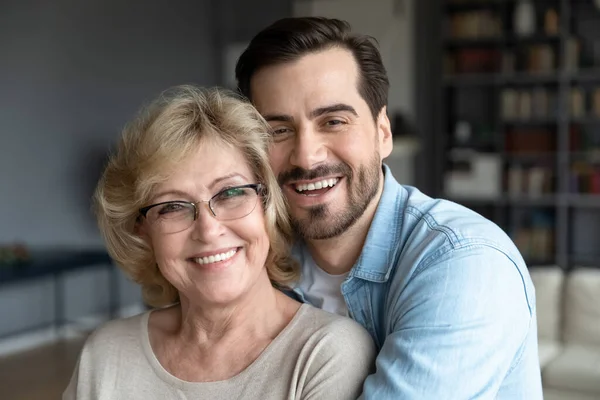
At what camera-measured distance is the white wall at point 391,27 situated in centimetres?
825

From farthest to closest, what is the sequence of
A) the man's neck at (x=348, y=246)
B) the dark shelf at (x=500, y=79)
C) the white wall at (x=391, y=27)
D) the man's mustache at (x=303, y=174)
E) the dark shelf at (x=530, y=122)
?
1. the white wall at (x=391, y=27)
2. the dark shelf at (x=530, y=122)
3. the dark shelf at (x=500, y=79)
4. the man's neck at (x=348, y=246)
5. the man's mustache at (x=303, y=174)

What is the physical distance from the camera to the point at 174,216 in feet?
4.96

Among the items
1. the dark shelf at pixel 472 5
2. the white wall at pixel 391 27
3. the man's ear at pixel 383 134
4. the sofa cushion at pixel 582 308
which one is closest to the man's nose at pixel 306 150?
the man's ear at pixel 383 134

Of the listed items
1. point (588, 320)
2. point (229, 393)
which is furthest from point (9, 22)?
point (229, 393)

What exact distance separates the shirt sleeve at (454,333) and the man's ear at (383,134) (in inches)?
21.8

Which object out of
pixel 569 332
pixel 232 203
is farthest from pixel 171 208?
pixel 569 332

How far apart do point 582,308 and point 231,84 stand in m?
5.30

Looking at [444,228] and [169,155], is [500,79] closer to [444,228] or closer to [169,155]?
[444,228]

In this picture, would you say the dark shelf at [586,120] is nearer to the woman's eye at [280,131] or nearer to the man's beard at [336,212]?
the man's beard at [336,212]

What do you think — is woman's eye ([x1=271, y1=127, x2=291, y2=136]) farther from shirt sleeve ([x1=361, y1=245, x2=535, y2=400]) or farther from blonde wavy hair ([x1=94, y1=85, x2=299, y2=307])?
shirt sleeve ([x1=361, y1=245, x2=535, y2=400])

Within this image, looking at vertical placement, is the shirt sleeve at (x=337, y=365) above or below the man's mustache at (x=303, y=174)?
below

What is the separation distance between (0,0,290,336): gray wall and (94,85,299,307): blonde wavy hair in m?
4.52

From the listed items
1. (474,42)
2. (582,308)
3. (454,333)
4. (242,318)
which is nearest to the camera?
(454,333)

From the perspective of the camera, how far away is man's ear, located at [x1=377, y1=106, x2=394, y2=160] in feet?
6.18
